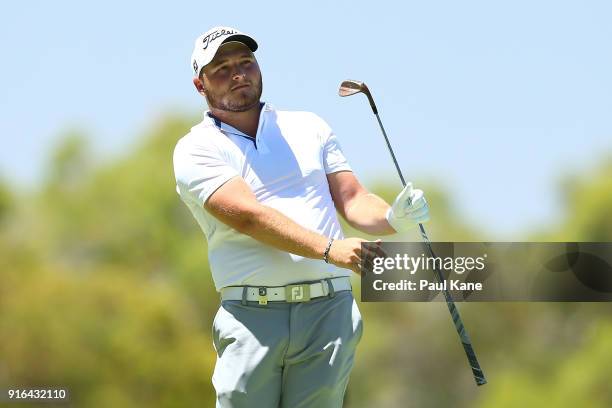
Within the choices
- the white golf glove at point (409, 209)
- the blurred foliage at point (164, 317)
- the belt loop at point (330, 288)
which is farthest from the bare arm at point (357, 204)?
the blurred foliage at point (164, 317)

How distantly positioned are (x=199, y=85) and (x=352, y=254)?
965 mm

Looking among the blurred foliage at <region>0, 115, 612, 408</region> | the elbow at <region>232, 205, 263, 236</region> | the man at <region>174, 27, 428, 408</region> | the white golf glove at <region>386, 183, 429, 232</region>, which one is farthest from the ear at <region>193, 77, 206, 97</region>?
the blurred foliage at <region>0, 115, 612, 408</region>

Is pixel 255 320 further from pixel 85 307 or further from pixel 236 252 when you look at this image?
pixel 85 307

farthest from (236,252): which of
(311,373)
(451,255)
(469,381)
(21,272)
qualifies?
(469,381)

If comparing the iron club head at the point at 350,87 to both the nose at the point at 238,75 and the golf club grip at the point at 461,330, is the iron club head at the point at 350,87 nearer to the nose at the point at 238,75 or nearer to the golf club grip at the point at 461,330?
the golf club grip at the point at 461,330

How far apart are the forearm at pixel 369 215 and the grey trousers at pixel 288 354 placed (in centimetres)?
25

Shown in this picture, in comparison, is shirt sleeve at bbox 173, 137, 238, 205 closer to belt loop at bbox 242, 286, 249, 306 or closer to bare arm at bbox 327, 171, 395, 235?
→ belt loop at bbox 242, 286, 249, 306

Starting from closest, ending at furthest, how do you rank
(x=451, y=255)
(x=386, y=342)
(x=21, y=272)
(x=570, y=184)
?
(x=451, y=255), (x=21, y=272), (x=570, y=184), (x=386, y=342)

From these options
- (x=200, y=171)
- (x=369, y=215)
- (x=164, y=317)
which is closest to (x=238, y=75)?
(x=200, y=171)

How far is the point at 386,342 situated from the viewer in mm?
34188

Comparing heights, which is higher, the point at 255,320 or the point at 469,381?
the point at 255,320

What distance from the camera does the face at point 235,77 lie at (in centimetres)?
436

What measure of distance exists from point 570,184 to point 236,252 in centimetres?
2863

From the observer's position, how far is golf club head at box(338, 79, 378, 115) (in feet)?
15.1
